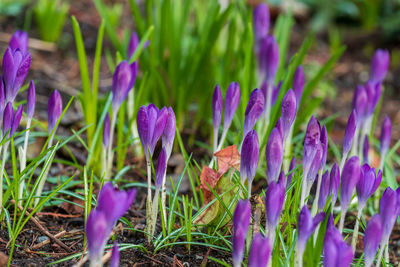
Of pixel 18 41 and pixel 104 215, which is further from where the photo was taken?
pixel 18 41

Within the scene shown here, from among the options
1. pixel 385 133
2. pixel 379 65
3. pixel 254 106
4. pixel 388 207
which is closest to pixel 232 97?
pixel 254 106

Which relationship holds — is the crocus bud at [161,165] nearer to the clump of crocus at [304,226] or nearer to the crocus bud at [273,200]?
the crocus bud at [273,200]

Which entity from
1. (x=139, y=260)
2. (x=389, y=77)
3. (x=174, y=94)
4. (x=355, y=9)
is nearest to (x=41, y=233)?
(x=139, y=260)

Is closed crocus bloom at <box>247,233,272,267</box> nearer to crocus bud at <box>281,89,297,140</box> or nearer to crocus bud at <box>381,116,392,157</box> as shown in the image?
crocus bud at <box>281,89,297,140</box>

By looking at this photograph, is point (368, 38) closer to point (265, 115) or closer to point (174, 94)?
point (174, 94)

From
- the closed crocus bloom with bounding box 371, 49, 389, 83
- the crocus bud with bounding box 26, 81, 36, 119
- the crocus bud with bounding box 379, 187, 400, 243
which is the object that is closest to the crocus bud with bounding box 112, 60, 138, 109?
the crocus bud with bounding box 26, 81, 36, 119

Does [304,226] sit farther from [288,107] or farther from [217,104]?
[217,104]

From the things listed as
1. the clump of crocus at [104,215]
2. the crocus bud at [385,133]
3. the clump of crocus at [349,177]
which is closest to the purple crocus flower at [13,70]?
the clump of crocus at [104,215]
